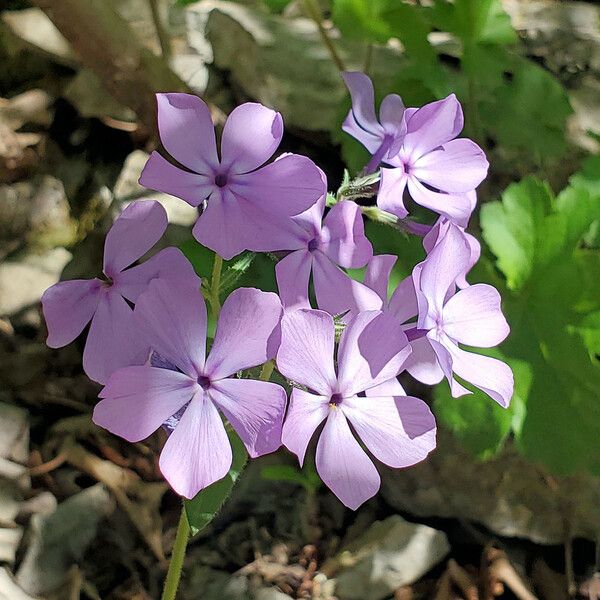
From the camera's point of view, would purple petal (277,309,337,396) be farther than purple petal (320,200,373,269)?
No

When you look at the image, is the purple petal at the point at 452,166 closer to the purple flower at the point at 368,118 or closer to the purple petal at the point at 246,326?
the purple flower at the point at 368,118

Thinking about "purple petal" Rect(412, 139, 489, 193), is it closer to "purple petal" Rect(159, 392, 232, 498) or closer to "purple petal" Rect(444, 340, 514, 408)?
"purple petal" Rect(444, 340, 514, 408)

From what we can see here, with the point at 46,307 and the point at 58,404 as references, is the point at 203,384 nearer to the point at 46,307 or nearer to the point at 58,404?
the point at 46,307

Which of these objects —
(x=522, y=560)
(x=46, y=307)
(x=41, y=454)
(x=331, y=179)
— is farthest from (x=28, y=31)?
(x=522, y=560)

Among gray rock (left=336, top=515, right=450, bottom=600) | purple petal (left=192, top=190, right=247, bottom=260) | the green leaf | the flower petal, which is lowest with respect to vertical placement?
gray rock (left=336, top=515, right=450, bottom=600)

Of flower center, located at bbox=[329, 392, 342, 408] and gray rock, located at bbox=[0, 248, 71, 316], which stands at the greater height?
flower center, located at bbox=[329, 392, 342, 408]

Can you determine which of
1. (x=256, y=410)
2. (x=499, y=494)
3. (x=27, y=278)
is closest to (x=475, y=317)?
(x=256, y=410)

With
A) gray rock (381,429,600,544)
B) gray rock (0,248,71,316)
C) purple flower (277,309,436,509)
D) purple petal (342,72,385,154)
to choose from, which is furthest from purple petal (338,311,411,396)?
gray rock (0,248,71,316)
